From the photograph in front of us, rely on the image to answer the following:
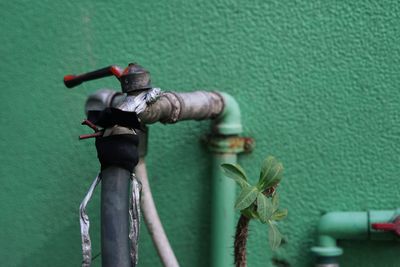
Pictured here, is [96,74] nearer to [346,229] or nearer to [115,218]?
[115,218]

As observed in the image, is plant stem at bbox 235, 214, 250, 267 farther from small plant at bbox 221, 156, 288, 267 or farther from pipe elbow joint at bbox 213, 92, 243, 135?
pipe elbow joint at bbox 213, 92, 243, 135

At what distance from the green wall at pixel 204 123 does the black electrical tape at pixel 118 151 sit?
1.44ft

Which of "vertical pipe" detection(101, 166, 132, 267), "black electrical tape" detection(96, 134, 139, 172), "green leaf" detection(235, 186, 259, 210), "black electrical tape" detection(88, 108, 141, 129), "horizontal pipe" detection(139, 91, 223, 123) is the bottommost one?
"vertical pipe" detection(101, 166, 132, 267)

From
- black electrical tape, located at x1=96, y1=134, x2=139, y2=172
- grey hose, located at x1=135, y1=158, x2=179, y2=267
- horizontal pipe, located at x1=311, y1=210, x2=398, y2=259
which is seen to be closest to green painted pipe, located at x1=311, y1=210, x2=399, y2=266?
horizontal pipe, located at x1=311, y1=210, x2=398, y2=259

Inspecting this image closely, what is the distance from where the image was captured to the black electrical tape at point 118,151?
3.06 ft

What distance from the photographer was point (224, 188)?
1340mm


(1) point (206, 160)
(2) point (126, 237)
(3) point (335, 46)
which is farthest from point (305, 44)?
(2) point (126, 237)

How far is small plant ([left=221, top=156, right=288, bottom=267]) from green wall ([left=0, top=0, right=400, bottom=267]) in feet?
0.98

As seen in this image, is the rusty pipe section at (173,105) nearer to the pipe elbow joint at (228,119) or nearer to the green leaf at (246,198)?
the pipe elbow joint at (228,119)

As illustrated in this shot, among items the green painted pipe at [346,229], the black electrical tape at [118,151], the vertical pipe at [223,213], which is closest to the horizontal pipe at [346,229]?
the green painted pipe at [346,229]

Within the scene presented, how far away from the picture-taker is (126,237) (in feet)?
2.95

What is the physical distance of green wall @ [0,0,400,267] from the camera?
4.36 feet

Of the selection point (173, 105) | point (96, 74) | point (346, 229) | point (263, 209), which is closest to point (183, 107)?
point (173, 105)

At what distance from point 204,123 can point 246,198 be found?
0.39 m
